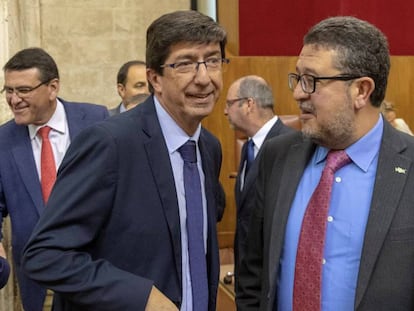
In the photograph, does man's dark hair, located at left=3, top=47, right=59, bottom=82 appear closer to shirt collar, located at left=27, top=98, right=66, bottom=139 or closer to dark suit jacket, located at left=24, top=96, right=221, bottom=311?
shirt collar, located at left=27, top=98, right=66, bottom=139

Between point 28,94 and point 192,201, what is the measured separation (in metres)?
1.50

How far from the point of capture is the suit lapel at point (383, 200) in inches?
71.4

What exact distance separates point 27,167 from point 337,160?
1.57m

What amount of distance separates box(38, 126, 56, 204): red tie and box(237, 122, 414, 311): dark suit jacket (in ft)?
3.97

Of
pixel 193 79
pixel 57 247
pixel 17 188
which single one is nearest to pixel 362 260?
pixel 193 79

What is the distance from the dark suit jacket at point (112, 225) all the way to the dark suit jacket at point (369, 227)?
0.86ft

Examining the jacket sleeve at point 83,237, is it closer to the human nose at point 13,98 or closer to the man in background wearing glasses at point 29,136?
the man in background wearing glasses at point 29,136

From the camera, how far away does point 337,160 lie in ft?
6.43

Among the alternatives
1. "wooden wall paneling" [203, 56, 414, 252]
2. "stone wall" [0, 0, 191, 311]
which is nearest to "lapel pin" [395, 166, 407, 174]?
"wooden wall paneling" [203, 56, 414, 252]

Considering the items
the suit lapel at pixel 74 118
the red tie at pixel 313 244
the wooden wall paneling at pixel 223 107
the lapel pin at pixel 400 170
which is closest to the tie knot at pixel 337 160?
the red tie at pixel 313 244

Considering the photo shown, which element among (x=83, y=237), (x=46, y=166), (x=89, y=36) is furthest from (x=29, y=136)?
(x=89, y=36)

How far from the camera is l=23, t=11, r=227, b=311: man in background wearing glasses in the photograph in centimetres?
183

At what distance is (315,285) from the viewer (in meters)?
1.90

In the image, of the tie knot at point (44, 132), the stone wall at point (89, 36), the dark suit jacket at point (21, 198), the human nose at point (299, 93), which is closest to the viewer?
the human nose at point (299, 93)
